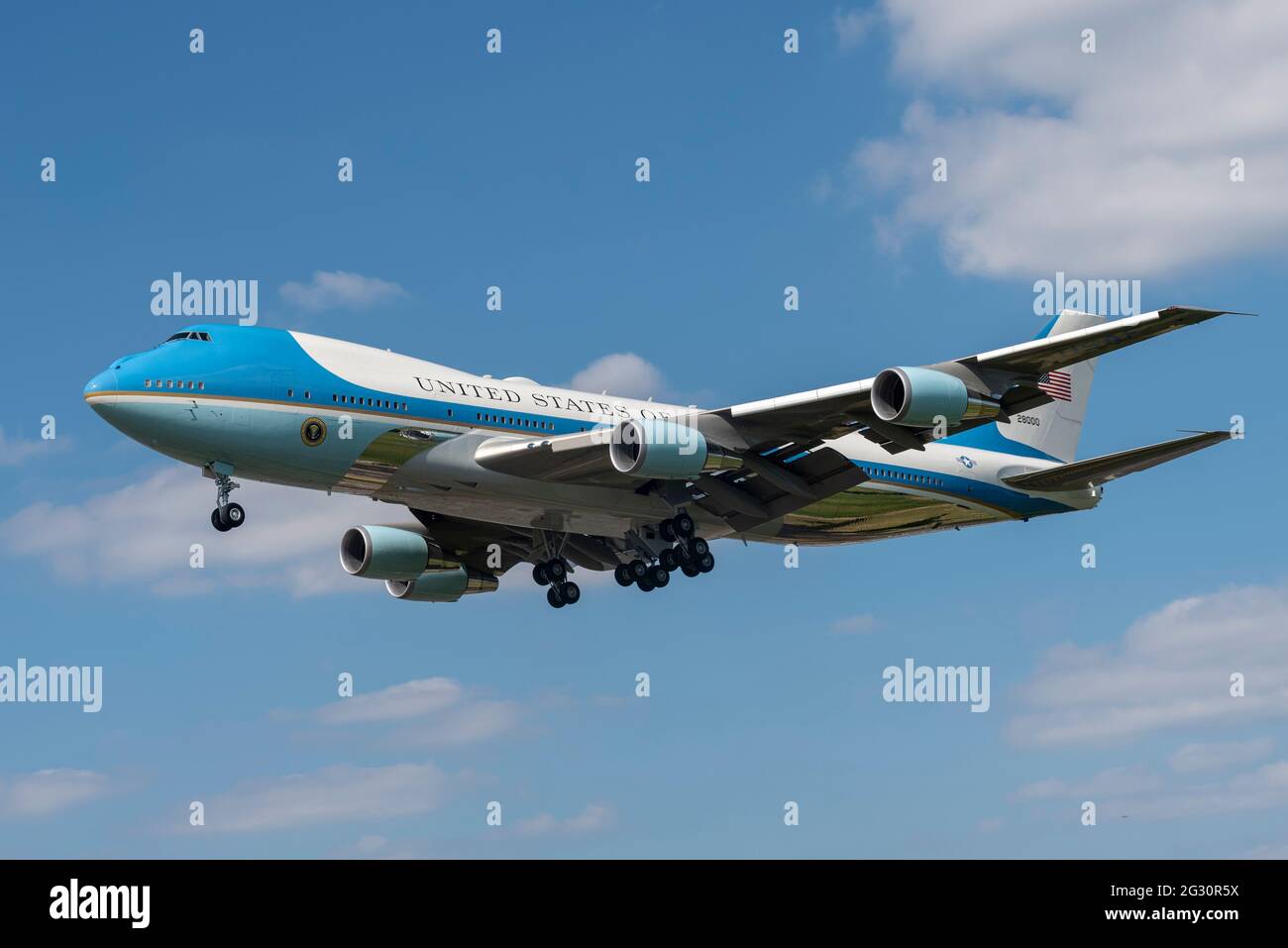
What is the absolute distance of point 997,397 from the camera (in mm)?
39531

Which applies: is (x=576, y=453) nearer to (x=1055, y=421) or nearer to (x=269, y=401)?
(x=269, y=401)

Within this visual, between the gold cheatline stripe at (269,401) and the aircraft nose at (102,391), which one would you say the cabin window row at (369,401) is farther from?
the aircraft nose at (102,391)

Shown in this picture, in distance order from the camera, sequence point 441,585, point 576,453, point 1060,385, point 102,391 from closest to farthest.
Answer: point 102,391 → point 576,453 → point 441,585 → point 1060,385

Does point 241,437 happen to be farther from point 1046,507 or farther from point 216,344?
point 1046,507

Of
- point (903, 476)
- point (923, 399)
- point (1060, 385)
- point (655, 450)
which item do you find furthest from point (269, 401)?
point (1060, 385)

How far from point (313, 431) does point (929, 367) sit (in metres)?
15.9

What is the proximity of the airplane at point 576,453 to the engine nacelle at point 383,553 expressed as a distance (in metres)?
0.06

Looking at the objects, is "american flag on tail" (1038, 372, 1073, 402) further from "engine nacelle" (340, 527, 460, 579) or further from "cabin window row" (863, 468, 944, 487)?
"engine nacelle" (340, 527, 460, 579)

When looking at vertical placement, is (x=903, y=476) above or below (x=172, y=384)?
below

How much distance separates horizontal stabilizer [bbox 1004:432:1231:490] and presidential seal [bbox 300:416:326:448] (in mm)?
22962

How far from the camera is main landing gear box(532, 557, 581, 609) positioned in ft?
155

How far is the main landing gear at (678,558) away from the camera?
148ft

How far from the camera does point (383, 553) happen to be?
47.9 meters
